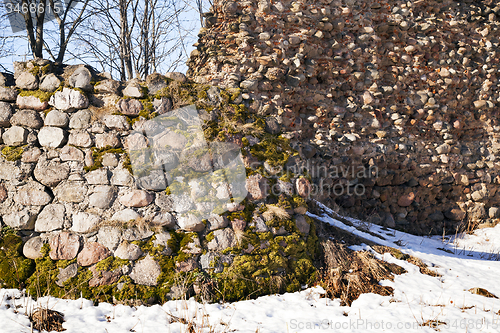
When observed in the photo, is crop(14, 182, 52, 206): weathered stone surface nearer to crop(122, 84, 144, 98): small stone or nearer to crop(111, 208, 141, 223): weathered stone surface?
crop(111, 208, 141, 223): weathered stone surface

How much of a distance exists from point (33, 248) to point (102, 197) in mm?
663

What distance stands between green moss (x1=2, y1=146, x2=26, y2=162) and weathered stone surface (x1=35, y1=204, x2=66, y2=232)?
53 cm

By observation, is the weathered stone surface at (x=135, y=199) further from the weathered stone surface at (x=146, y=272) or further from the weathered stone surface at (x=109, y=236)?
the weathered stone surface at (x=146, y=272)

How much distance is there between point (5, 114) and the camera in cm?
284

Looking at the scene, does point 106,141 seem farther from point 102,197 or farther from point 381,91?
point 381,91

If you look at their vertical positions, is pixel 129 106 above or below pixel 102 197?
above

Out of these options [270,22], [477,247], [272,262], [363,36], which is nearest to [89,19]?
[270,22]

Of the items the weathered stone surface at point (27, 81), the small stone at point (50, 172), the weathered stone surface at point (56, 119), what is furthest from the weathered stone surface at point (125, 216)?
the weathered stone surface at point (27, 81)

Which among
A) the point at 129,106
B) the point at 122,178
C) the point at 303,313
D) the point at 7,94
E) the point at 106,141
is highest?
the point at 7,94

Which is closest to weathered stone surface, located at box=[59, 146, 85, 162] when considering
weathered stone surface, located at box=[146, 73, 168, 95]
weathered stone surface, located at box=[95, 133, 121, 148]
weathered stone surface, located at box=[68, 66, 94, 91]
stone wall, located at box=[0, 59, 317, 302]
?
stone wall, located at box=[0, 59, 317, 302]

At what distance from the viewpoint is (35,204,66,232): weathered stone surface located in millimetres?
2671

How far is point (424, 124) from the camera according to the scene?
18.4 ft

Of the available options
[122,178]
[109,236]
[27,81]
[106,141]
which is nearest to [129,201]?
[122,178]

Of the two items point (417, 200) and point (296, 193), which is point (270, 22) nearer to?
point (296, 193)
